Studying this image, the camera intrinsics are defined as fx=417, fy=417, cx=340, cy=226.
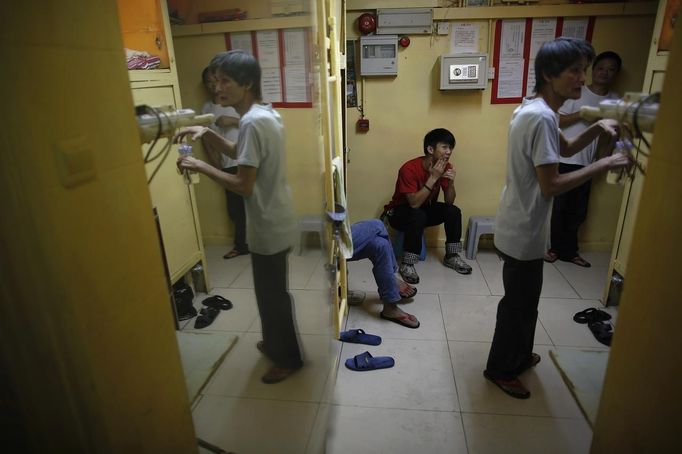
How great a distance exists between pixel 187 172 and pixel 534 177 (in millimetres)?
1407

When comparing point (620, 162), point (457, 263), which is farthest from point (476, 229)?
point (620, 162)

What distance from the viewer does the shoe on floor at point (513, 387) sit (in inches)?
77.4

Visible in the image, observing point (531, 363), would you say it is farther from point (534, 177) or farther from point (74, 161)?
point (74, 161)

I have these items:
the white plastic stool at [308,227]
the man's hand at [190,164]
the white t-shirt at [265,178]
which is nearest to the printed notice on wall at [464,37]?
the white plastic stool at [308,227]

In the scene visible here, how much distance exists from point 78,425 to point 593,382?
1.06 meters

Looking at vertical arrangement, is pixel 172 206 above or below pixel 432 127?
above

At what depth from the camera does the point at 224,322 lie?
30.1 inches

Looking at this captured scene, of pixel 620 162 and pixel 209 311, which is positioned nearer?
pixel 209 311

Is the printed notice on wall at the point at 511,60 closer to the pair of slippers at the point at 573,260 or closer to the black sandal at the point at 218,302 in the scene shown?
the pair of slippers at the point at 573,260

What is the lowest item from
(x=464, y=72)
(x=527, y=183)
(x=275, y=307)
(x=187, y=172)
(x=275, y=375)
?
(x=275, y=375)

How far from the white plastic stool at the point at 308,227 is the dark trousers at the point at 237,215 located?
420 millimetres

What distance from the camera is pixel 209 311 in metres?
0.72

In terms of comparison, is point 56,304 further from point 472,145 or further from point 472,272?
point 472,145

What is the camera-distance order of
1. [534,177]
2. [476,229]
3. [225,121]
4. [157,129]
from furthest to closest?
[476,229]
[534,177]
[225,121]
[157,129]
